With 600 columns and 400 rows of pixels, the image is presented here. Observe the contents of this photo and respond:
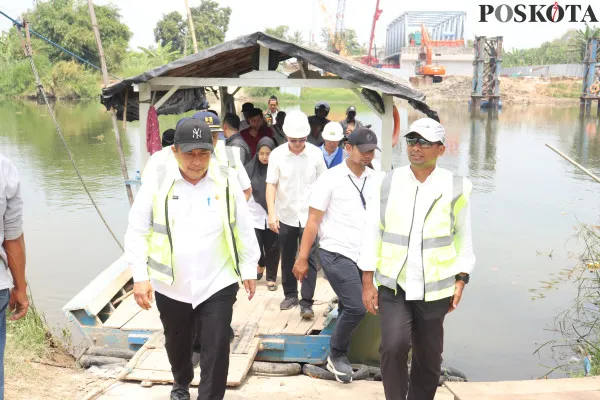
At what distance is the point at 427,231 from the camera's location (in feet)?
12.2

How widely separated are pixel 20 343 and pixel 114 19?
51165 mm

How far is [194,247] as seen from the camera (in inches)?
153

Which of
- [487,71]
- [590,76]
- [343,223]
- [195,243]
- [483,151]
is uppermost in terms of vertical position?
[487,71]

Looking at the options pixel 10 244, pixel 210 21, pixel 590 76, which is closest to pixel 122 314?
pixel 10 244

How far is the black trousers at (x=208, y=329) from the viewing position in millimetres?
3943

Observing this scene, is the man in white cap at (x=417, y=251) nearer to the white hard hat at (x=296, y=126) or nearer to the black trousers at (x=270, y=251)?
the white hard hat at (x=296, y=126)

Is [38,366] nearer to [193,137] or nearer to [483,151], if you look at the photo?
[193,137]

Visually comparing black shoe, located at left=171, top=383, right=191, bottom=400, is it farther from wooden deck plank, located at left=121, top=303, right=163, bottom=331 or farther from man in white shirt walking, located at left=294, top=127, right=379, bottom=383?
wooden deck plank, located at left=121, top=303, right=163, bottom=331

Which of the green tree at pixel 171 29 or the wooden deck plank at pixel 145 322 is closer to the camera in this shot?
the wooden deck plank at pixel 145 322

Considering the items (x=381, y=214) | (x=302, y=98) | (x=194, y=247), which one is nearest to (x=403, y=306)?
(x=381, y=214)

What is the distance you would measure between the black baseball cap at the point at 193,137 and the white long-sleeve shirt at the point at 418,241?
3.33 ft

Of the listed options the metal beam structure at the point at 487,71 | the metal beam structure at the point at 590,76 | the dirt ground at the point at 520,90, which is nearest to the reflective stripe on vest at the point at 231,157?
the metal beam structure at the point at 590,76

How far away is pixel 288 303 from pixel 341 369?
1232mm

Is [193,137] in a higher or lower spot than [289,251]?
higher
